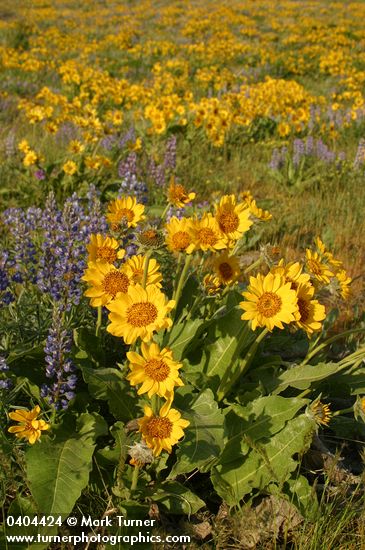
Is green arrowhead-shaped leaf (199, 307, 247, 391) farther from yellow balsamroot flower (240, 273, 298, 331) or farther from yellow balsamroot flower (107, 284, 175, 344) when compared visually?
yellow balsamroot flower (107, 284, 175, 344)

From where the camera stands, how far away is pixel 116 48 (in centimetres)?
1573

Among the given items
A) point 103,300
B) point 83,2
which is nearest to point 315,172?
point 103,300

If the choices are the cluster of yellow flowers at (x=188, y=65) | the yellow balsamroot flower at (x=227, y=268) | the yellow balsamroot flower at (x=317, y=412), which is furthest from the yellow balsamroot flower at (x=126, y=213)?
the cluster of yellow flowers at (x=188, y=65)

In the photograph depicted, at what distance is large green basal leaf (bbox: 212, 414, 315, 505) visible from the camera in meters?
1.95

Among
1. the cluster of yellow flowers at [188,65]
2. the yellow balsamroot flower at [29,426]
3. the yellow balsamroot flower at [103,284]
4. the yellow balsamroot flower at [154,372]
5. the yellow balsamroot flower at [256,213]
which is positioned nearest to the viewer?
the yellow balsamroot flower at [154,372]

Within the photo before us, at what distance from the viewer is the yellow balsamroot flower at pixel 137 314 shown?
5.38 feet

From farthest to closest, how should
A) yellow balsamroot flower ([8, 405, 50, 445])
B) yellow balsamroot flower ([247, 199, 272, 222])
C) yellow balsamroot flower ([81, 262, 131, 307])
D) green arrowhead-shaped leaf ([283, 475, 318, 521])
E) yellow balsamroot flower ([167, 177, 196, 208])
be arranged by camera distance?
yellow balsamroot flower ([167, 177, 196, 208])
yellow balsamroot flower ([247, 199, 272, 222])
green arrowhead-shaped leaf ([283, 475, 318, 521])
yellow balsamroot flower ([81, 262, 131, 307])
yellow balsamroot flower ([8, 405, 50, 445])

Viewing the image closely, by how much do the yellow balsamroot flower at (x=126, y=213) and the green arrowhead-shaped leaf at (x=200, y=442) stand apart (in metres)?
0.81

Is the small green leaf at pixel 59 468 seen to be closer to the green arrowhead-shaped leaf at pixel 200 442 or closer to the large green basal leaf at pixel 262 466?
the green arrowhead-shaped leaf at pixel 200 442

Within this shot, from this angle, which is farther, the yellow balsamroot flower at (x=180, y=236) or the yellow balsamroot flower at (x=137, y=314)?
the yellow balsamroot flower at (x=180, y=236)

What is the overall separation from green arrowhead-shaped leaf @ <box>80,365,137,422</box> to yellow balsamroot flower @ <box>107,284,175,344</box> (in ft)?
1.12

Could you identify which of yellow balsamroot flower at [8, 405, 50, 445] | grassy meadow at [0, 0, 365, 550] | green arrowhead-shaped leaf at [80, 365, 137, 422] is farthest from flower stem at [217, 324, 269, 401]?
yellow balsamroot flower at [8, 405, 50, 445]

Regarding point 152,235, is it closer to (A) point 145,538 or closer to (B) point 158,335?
(B) point 158,335

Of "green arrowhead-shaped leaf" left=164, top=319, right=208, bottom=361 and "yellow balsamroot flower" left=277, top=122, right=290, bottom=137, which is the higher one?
"yellow balsamroot flower" left=277, top=122, right=290, bottom=137
